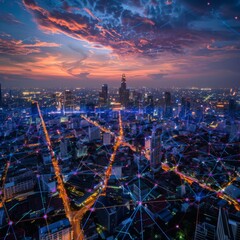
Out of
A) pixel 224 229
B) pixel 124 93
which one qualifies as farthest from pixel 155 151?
pixel 124 93

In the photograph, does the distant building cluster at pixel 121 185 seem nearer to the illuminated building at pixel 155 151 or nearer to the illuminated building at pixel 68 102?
the illuminated building at pixel 155 151

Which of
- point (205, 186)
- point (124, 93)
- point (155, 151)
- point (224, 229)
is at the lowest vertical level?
point (205, 186)

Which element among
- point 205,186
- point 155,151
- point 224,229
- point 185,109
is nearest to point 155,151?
point 155,151

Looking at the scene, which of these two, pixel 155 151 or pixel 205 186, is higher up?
pixel 155 151

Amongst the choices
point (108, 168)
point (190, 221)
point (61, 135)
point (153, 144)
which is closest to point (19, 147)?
point (61, 135)

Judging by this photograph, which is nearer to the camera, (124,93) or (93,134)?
(93,134)

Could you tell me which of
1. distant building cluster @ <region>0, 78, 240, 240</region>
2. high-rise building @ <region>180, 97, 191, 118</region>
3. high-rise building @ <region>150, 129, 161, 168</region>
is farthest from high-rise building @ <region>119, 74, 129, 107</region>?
high-rise building @ <region>150, 129, 161, 168</region>

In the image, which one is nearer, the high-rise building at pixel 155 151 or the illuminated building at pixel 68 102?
the high-rise building at pixel 155 151

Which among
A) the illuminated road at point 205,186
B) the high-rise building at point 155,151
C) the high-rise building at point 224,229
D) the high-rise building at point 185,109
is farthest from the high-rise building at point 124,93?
the high-rise building at point 224,229

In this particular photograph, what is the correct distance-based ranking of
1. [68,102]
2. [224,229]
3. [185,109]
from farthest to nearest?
1. [68,102]
2. [185,109]
3. [224,229]

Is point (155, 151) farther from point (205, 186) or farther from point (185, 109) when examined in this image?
point (185, 109)

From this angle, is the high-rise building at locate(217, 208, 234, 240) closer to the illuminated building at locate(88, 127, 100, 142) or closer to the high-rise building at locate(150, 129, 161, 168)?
the high-rise building at locate(150, 129, 161, 168)

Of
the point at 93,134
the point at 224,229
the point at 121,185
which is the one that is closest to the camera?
the point at 224,229
